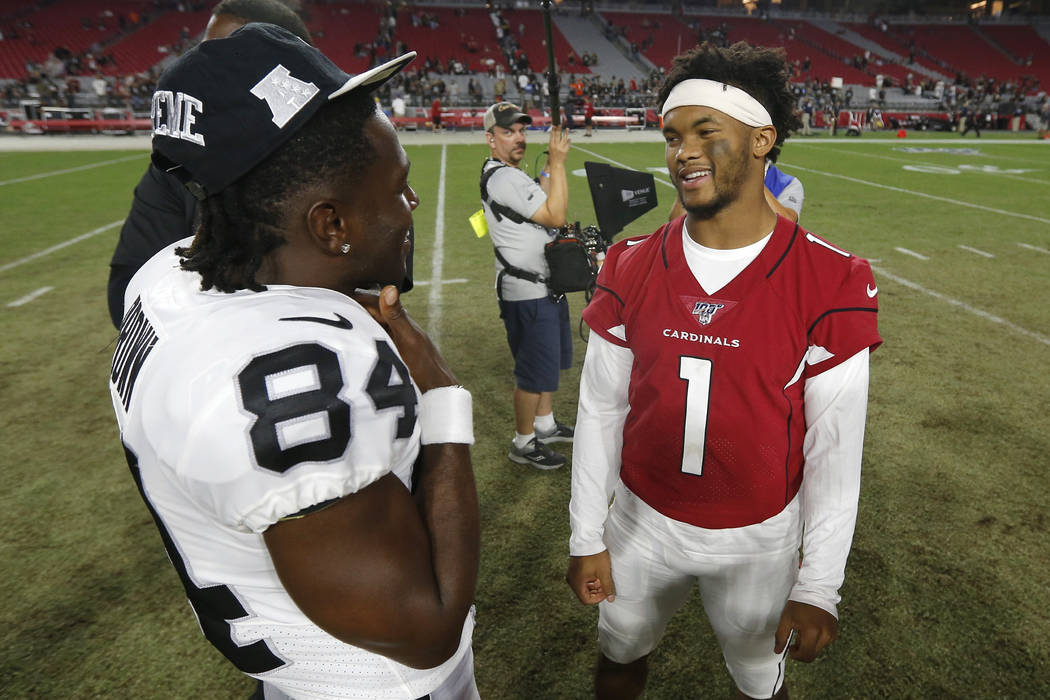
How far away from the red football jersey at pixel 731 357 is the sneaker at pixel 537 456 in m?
2.07

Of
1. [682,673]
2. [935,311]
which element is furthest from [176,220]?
[935,311]

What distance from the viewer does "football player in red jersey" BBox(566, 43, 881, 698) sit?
162cm

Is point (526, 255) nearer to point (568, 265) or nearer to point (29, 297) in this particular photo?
point (568, 265)

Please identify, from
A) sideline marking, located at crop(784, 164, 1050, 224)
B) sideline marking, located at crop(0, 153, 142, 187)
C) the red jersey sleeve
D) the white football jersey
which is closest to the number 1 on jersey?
the red jersey sleeve

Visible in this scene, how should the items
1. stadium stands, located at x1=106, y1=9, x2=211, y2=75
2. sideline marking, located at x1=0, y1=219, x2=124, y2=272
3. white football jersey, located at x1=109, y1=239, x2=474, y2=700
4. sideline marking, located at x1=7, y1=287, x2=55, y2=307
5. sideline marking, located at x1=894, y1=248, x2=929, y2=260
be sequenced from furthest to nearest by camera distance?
stadium stands, located at x1=106, y1=9, x2=211, y2=75 → sideline marking, located at x1=894, y1=248, x2=929, y2=260 → sideline marking, located at x1=0, y1=219, x2=124, y2=272 → sideline marking, located at x1=7, y1=287, x2=55, y2=307 → white football jersey, located at x1=109, y1=239, x2=474, y2=700

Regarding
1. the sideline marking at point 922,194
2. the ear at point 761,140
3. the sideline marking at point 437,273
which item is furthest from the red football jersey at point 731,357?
the sideline marking at point 922,194

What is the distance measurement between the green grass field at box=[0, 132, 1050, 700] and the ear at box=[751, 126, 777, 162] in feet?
6.32

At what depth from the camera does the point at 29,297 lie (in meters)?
6.91

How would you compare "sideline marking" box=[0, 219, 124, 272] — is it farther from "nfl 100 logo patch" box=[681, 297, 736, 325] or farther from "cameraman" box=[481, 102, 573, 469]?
"nfl 100 logo patch" box=[681, 297, 736, 325]

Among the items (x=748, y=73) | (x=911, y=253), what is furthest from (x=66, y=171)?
(x=748, y=73)

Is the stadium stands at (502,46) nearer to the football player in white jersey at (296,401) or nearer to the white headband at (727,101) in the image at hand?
the white headband at (727,101)

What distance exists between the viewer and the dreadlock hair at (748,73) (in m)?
1.78

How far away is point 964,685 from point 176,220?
3.33 metres

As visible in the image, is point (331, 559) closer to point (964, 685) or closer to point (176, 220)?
point (176, 220)
